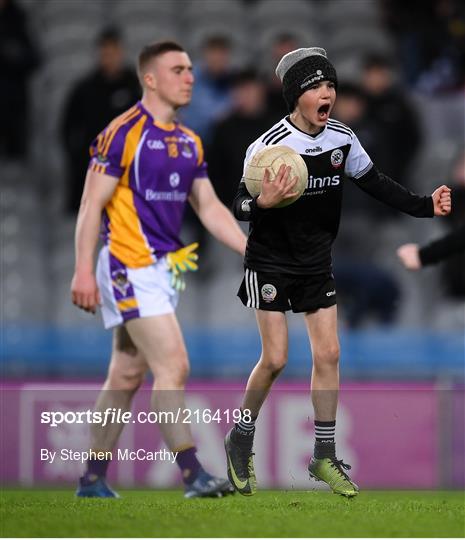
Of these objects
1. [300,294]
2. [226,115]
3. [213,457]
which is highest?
[226,115]

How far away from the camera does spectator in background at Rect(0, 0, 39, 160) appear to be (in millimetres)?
12172

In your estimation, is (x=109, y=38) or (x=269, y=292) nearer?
(x=269, y=292)

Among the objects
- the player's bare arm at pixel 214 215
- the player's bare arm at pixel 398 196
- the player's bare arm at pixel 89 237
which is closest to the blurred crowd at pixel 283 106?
the player's bare arm at pixel 214 215

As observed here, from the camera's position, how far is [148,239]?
6.82m

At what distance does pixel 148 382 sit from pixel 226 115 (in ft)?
8.53

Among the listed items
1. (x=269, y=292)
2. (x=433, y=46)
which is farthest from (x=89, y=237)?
(x=433, y=46)

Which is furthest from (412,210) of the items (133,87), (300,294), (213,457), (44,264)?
(44,264)

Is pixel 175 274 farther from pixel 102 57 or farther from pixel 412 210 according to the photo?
pixel 102 57

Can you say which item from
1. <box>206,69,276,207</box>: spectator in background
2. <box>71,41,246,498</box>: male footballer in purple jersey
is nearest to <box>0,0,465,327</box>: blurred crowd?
<box>206,69,276,207</box>: spectator in background

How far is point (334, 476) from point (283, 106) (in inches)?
230

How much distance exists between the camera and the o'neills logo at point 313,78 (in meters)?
5.60

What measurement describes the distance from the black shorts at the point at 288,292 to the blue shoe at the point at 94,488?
1.67 m

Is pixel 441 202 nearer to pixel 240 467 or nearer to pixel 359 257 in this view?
pixel 240 467

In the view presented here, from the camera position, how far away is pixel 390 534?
202 inches
